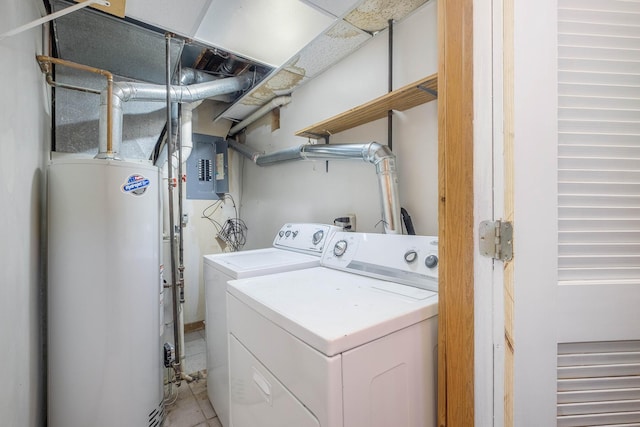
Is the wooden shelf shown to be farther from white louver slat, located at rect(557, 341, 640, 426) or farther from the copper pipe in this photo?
the copper pipe

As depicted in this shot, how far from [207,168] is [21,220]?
2.11 meters

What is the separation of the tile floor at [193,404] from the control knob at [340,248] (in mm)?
1362

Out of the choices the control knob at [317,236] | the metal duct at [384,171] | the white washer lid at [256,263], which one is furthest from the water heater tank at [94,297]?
the metal duct at [384,171]

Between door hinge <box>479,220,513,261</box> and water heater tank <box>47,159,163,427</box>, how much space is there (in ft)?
5.43

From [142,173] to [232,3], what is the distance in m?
1.11

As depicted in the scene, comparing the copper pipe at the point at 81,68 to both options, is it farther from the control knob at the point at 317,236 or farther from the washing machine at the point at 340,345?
the control knob at the point at 317,236

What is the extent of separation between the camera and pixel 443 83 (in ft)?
2.49

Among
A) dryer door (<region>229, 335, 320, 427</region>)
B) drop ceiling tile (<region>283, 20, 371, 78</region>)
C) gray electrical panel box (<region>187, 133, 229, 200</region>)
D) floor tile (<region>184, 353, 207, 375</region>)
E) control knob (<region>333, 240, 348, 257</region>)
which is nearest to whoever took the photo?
dryer door (<region>229, 335, 320, 427</region>)

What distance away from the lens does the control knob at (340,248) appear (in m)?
1.46

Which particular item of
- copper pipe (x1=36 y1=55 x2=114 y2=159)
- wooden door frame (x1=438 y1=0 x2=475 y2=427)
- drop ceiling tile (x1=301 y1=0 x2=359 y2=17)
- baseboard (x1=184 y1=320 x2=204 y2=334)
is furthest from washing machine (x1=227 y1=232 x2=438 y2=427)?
baseboard (x1=184 y1=320 x2=204 y2=334)

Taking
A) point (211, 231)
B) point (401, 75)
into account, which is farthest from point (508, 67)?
point (211, 231)

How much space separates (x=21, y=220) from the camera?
1.11m

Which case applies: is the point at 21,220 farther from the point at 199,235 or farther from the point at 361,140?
the point at 199,235

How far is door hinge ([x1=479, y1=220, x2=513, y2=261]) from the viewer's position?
2.10 ft
